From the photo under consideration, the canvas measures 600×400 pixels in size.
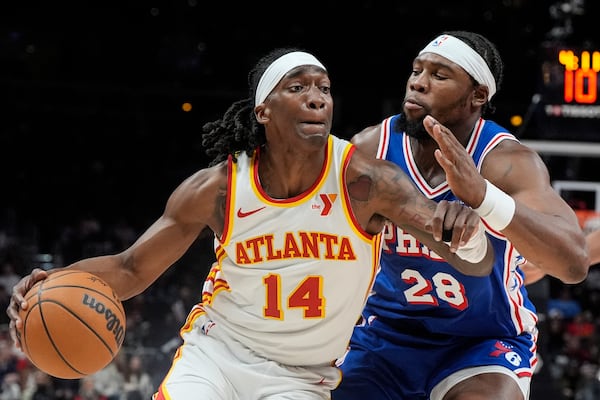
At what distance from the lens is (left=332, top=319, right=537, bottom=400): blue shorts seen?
3.25m

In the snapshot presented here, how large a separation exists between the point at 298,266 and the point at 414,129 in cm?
74

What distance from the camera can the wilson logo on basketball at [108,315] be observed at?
9.69ft

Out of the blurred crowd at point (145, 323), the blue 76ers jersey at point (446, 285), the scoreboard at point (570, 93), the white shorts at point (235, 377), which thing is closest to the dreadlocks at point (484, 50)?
the blue 76ers jersey at point (446, 285)

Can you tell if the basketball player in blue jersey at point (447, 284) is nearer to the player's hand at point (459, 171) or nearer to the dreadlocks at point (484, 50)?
the dreadlocks at point (484, 50)

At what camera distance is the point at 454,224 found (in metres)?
2.64

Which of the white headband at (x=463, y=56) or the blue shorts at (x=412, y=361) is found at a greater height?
the white headband at (x=463, y=56)

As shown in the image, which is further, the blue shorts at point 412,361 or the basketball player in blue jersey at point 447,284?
the blue shorts at point 412,361

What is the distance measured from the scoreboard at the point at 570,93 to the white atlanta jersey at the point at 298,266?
17.8 ft

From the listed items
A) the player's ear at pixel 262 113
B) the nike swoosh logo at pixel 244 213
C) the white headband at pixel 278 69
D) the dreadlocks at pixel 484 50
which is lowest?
the nike swoosh logo at pixel 244 213

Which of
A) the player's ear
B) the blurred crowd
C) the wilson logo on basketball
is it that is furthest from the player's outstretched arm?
the blurred crowd

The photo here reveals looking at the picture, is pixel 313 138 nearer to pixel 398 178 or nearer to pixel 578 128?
pixel 398 178

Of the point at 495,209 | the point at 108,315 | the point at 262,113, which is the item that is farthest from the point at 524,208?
the point at 108,315

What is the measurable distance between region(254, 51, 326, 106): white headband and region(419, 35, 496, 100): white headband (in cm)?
55

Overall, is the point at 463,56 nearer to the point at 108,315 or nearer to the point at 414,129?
the point at 414,129
